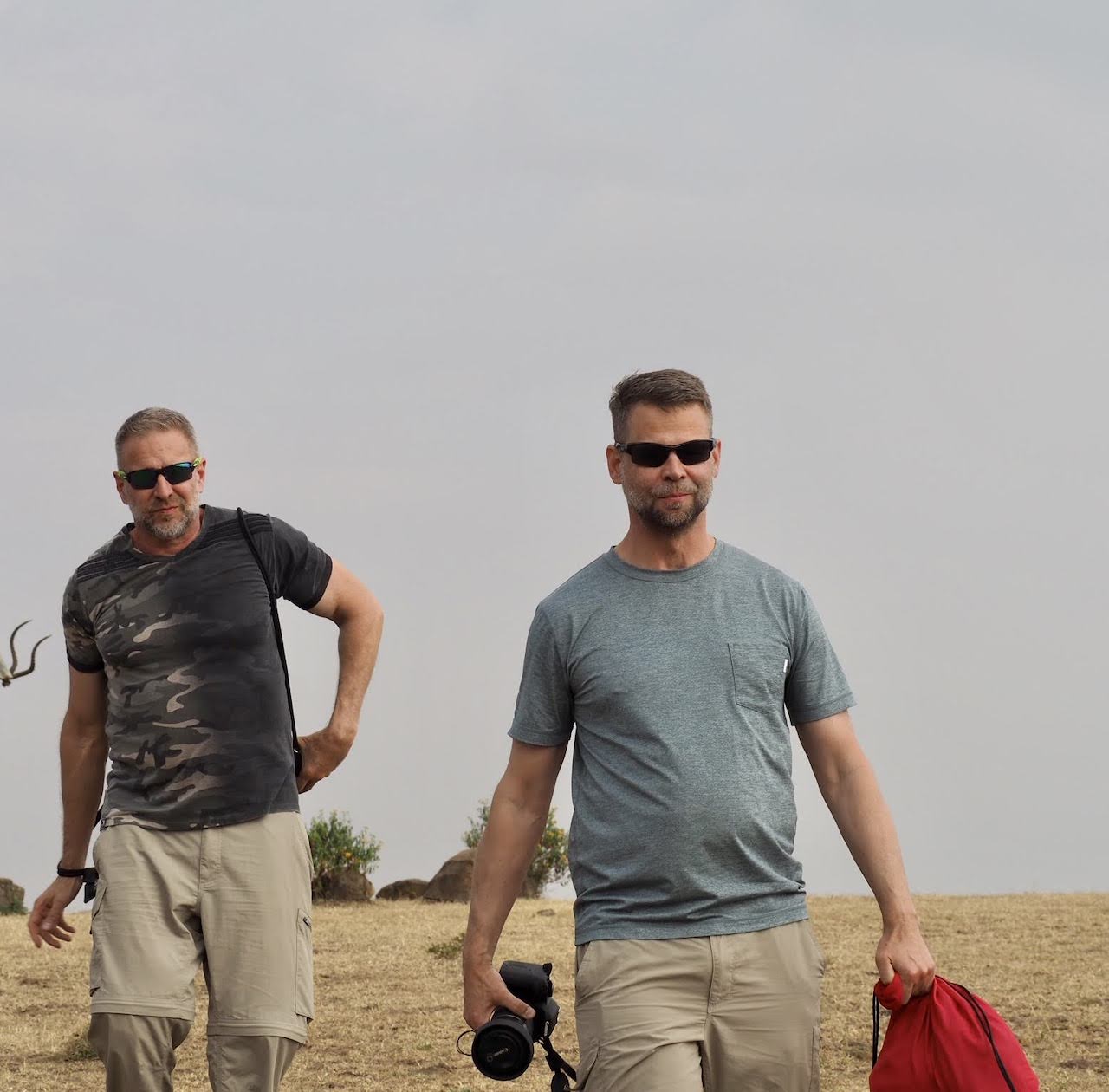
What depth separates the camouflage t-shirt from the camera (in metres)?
5.09

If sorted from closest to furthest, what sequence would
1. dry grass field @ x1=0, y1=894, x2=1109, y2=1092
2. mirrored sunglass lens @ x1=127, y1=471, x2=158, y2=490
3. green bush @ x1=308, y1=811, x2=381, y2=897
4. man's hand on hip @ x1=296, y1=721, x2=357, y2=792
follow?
mirrored sunglass lens @ x1=127, y1=471, x2=158, y2=490, man's hand on hip @ x1=296, y1=721, x2=357, y2=792, dry grass field @ x1=0, y1=894, x2=1109, y2=1092, green bush @ x1=308, y1=811, x2=381, y2=897

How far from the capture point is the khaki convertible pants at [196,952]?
4.96m

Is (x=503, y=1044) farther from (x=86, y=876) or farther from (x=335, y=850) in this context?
(x=335, y=850)

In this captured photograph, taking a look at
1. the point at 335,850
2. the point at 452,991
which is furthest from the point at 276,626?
the point at 335,850

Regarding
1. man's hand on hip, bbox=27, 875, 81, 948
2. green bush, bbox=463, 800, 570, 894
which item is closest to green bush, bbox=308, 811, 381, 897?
green bush, bbox=463, 800, 570, 894

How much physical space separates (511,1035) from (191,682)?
1743 millimetres

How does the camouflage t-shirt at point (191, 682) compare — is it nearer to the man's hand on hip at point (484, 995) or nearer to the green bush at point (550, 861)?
the man's hand on hip at point (484, 995)

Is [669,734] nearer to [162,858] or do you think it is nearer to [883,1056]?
[883,1056]

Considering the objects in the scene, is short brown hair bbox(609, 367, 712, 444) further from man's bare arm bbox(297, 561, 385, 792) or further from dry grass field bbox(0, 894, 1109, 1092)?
dry grass field bbox(0, 894, 1109, 1092)

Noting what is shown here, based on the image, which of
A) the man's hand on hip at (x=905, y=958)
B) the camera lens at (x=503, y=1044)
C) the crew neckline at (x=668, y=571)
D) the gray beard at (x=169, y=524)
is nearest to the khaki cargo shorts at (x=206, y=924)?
the gray beard at (x=169, y=524)

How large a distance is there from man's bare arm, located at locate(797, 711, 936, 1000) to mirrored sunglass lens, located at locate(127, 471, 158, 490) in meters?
2.27

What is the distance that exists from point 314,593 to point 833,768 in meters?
2.10

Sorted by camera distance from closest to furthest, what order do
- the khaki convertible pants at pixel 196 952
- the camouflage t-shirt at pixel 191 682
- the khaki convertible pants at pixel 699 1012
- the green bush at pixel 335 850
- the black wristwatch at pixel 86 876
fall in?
the khaki convertible pants at pixel 699 1012
the khaki convertible pants at pixel 196 952
the camouflage t-shirt at pixel 191 682
the black wristwatch at pixel 86 876
the green bush at pixel 335 850

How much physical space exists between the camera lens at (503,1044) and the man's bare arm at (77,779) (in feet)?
6.59
